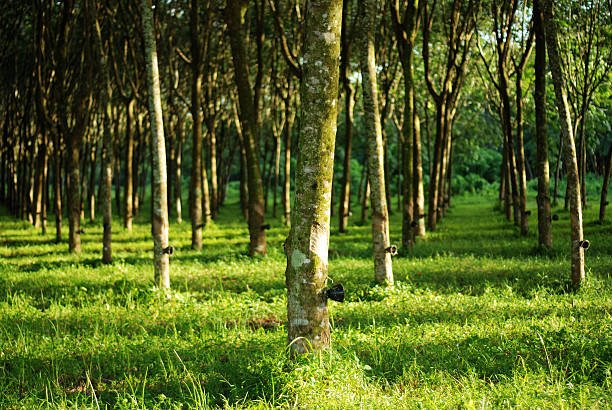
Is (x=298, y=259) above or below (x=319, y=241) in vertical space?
below

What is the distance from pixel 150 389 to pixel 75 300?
4585mm

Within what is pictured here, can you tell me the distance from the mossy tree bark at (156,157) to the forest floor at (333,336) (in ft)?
2.02

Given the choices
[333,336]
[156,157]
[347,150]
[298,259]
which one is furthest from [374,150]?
[347,150]

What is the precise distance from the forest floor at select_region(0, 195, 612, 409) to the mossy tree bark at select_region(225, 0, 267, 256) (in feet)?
3.20

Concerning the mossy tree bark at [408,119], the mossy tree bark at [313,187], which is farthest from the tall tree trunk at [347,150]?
the mossy tree bark at [313,187]

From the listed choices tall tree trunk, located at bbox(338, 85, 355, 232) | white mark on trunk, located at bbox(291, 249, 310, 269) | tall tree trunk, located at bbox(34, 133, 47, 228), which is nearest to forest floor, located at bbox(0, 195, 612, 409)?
white mark on trunk, located at bbox(291, 249, 310, 269)

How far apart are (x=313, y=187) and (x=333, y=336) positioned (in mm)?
2014

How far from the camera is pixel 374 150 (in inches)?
389

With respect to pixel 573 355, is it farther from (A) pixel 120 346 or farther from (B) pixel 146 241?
(B) pixel 146 241

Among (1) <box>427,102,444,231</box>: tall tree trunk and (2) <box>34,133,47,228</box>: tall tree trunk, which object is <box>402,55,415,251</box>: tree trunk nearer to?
(1) <box>427,102,444,231</box>: tall tree trunk

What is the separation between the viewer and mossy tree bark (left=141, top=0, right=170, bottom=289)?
10.0 m

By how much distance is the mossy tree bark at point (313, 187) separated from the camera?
5551mm

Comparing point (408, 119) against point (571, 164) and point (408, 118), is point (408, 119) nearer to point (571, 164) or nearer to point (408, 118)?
point (408, 118)

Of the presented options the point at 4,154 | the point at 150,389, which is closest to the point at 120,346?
the point at 150,389
